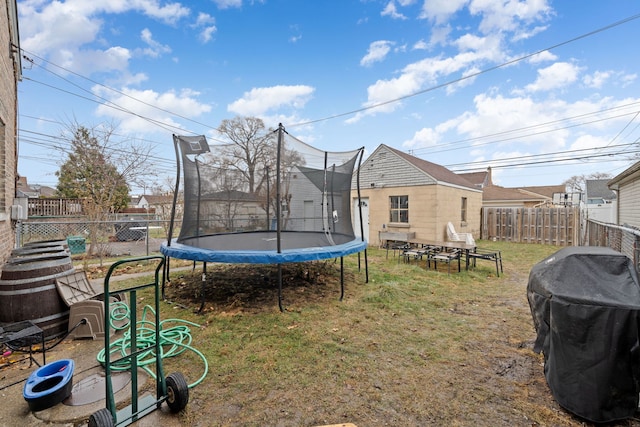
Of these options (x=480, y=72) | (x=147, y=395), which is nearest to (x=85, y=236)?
(x=147, y=395)

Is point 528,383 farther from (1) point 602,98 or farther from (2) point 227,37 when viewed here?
(1) point 602,98

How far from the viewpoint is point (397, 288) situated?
460cm

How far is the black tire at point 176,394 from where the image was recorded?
1.75 metres

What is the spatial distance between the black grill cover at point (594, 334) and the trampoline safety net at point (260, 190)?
3045 mm

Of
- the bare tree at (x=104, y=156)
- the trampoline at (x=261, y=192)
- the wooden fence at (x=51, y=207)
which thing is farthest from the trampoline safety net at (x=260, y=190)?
the wooden fence at (x=51, y=207)

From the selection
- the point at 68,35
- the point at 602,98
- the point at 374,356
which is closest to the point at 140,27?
the point at 68,35

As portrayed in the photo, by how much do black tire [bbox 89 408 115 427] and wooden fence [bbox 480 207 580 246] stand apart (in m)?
13.1

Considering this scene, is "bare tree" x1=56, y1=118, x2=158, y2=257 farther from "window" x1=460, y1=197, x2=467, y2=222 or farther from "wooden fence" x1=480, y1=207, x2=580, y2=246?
"wooden fence" x1=480, y1=207, x2=580, y2=246

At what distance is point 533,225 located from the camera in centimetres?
1078

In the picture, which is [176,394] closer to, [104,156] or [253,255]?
[253,255]

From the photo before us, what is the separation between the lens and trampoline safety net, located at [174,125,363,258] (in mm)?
4387

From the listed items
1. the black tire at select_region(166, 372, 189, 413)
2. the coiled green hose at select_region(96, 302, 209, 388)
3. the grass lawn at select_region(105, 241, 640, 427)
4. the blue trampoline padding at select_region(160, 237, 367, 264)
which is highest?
the blue trampoline padding at select_region(160, 237, 367, 264)

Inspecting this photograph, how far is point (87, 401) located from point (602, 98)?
19098 millimetres

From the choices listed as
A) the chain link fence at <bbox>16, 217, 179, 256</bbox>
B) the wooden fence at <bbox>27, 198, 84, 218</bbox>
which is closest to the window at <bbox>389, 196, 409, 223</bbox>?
the chain link fence at <bbox>16, 217, 179, 256</bbox>
